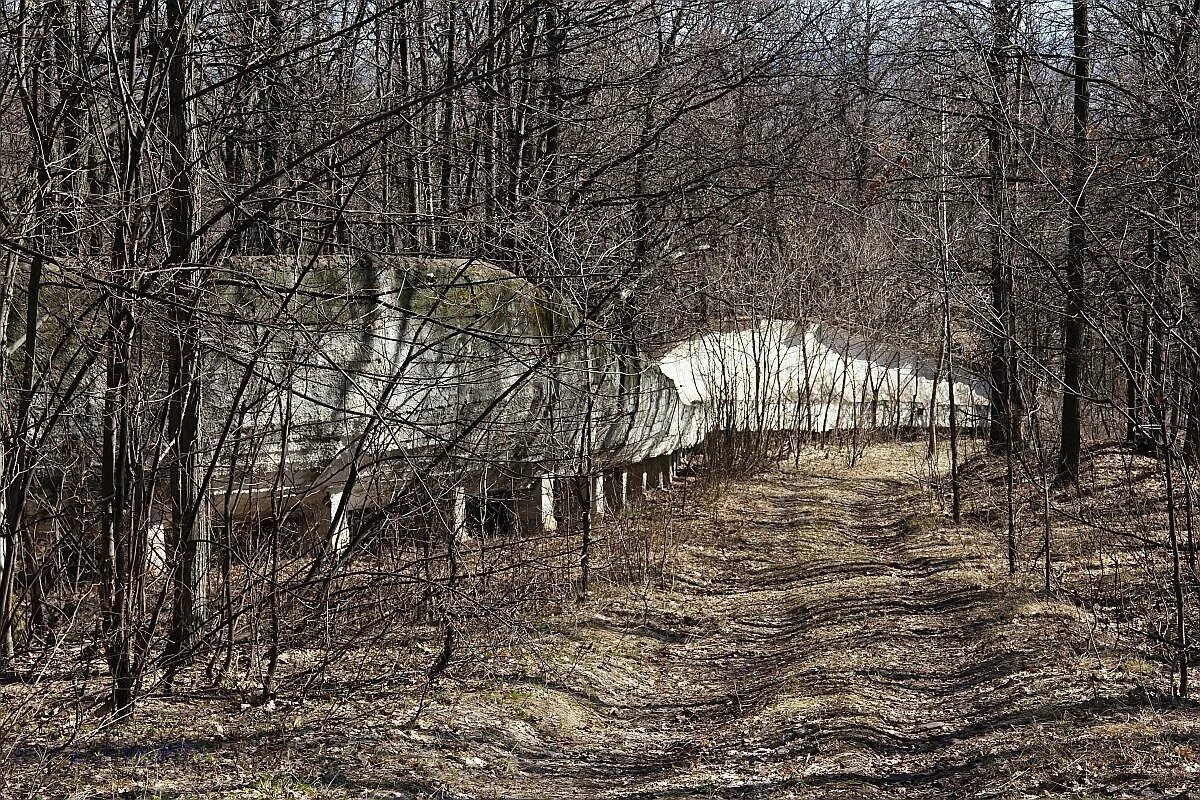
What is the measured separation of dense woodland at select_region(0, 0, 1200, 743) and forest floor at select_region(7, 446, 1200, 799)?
0.36 metres

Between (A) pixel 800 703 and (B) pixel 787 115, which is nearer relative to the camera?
(A) pixel 800 703

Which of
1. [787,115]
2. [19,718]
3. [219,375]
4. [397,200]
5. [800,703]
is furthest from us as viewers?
[787,115]

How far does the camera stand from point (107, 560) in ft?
16.2

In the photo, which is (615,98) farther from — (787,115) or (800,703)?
(800,703)

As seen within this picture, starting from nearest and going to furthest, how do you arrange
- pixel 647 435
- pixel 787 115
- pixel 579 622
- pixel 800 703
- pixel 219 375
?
1. pixel 800 703
2. pixel 219 375
3. pixel 579 622
4. pixel 647 435
5. pixel 787 115

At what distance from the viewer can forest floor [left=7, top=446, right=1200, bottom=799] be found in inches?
194

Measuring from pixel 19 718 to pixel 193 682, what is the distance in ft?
4.71

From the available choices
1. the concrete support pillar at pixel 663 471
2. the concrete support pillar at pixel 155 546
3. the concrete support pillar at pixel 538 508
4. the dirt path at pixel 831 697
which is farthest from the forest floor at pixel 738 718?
the concrete support pillar at pixel 663 471

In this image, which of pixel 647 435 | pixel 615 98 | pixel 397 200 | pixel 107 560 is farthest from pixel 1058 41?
pixel 107 560

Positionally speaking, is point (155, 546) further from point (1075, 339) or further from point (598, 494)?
point (1075, 339)

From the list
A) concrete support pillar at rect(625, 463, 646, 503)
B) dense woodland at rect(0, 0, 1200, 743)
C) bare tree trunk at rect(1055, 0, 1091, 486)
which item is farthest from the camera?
concrete support pillar at rect(625, 463, 646, 503)

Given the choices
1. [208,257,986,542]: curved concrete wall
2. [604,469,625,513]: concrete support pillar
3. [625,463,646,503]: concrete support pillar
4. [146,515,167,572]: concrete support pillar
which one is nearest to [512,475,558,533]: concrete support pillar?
[208,257,986,542]: curved concrete wall

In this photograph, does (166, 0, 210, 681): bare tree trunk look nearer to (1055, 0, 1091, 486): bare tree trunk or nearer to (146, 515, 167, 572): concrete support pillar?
(146, 515, 167, 572): concrete support pillar

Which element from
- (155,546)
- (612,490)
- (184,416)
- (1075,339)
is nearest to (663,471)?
(612,490)
